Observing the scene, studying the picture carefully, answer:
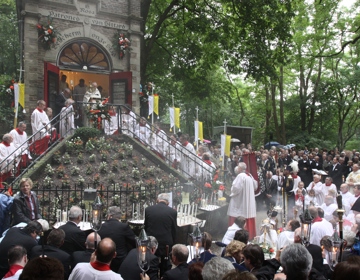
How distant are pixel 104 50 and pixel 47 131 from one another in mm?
7467

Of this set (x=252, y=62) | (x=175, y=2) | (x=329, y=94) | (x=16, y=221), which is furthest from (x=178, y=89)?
(x=16, y=221)

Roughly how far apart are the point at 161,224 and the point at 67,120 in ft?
33.2

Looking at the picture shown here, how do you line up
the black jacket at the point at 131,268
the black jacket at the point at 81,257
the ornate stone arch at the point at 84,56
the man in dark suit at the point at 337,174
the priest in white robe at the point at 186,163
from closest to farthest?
1. the black jacket at the point at 131,268
2. the black jacket at the point at 81,257
3. the priest in white robe at the point at 186,163
4. the man in dark suit at the point at 337,174
5. the ornate stone arch at the point at 84,56

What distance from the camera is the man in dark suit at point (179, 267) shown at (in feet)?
17.0

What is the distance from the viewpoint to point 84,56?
2053 cm

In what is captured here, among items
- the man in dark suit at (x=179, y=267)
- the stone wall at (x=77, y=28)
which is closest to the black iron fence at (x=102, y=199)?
the man in dark suit at (x=179, y=267)

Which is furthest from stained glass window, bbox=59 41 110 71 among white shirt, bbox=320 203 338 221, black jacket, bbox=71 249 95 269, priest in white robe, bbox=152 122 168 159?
black jacket, bbox=71 249 95 269

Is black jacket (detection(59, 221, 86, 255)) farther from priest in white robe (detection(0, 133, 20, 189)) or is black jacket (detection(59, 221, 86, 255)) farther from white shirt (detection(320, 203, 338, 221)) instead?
white shirt (detection(320, 203, 338, 221))

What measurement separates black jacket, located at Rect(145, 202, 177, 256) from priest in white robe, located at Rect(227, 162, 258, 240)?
4085 millimetres

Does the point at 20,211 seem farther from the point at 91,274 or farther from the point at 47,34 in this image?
the point at 47,34

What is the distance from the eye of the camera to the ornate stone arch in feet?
65.7

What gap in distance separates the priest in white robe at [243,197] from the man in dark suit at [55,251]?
21.3 feet

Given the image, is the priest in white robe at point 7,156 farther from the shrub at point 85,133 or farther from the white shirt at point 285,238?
the white shirt at point 285,238

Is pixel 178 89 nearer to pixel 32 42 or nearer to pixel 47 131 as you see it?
pixel 32 42
